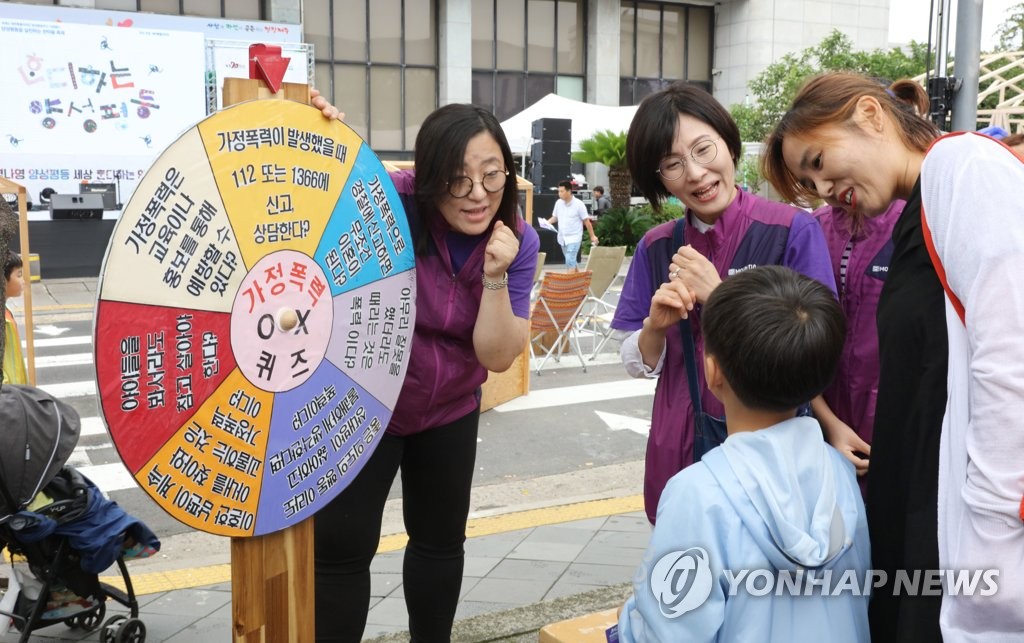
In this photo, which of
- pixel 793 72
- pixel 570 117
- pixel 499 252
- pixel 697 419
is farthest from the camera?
pixel 793 72

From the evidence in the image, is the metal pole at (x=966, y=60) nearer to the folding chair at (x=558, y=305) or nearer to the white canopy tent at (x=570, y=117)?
the folding chair at (x=558, y=305)

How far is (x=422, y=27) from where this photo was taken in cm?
2581

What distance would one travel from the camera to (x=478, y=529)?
4.73m

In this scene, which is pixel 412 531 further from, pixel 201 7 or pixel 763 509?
pixel 201 7

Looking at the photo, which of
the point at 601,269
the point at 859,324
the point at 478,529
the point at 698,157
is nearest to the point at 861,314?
the point at 859,324

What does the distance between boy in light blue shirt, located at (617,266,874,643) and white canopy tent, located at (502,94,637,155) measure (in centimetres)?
1953

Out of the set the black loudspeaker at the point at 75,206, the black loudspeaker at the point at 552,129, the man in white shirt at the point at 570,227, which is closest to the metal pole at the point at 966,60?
the man in white shirt at the point at 570,227

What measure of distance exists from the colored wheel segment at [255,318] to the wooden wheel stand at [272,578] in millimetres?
66

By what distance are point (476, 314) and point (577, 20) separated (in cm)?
2701

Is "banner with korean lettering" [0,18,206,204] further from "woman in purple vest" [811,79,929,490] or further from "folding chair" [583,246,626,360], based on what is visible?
"woman in purple vest" [811,79,929,490]

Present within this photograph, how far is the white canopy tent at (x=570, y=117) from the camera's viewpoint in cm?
2112

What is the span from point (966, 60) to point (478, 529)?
15.2 feet

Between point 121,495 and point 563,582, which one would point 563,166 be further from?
point 563,582

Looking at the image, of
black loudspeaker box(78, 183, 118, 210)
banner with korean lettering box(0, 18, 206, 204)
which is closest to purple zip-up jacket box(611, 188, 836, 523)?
black loudspeaker box(78, 183, 118, 210)
